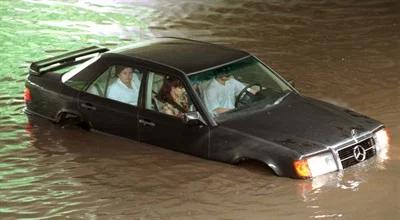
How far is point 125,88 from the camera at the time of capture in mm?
9062

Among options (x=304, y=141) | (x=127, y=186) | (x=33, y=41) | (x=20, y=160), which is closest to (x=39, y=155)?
(x=20, y=160)

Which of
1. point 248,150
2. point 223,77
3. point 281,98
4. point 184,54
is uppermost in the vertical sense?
point 184,54

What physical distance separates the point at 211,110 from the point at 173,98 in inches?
20.7

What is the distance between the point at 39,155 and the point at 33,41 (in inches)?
271

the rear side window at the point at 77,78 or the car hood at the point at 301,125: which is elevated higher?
the rear side window at the point at 77,78

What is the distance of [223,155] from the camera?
8117 millimetres

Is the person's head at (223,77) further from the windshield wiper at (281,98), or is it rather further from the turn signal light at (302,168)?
the turn signal light at (302,168)

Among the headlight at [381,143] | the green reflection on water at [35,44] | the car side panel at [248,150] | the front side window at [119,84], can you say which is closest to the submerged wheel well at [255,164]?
the car side panel at [248,150]

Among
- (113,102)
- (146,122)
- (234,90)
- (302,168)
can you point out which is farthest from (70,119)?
(302,168)

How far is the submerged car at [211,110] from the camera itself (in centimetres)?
783

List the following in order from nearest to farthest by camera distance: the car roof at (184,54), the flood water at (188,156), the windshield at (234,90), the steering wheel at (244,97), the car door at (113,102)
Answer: the flood water at (188,156) → the windshield at (234,90) → the steering wheel at (244,97) → the car roof at (184,54) → the car door at (113,102)

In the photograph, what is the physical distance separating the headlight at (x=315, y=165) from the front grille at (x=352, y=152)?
0.15 m

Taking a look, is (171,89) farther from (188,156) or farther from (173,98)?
(188,156)

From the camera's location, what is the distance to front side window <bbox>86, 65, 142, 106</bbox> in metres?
8.92
